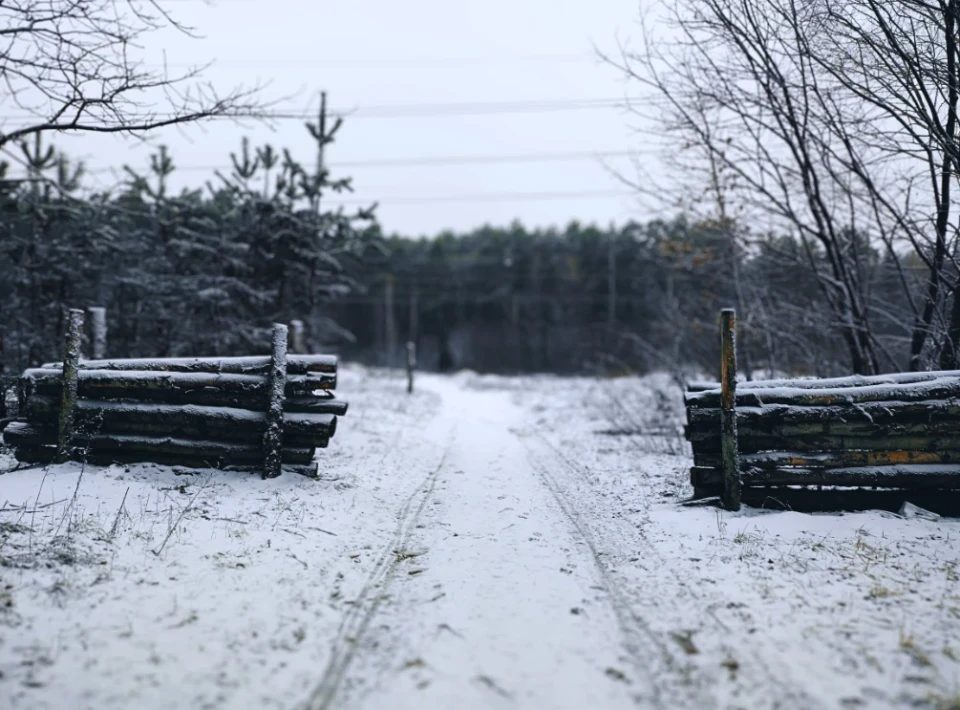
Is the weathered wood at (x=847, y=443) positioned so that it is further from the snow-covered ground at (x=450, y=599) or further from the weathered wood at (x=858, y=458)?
the snow-covered ground at (x=450, y=599)

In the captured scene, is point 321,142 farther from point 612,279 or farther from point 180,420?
point 612,279

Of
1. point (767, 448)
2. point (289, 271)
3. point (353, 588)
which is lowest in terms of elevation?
point (353, 588)

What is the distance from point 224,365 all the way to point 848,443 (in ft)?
25.3

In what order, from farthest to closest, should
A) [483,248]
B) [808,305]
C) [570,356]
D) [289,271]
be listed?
[483,248] < [570,356] < [289,271] < [808,305]

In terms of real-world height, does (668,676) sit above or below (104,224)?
below

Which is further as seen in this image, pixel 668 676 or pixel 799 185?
pixel 799 185

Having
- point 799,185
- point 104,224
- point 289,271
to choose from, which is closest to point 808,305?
point 799,185

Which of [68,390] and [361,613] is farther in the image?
[68,390]

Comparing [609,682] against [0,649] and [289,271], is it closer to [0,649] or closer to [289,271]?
[0,649]

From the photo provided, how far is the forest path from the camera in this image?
3111 mm

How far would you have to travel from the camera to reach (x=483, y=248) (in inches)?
2302

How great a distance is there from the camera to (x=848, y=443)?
21.2 feet

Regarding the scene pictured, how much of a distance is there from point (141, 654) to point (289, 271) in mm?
18022

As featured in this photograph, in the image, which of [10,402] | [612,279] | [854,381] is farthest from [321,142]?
[612,279]
